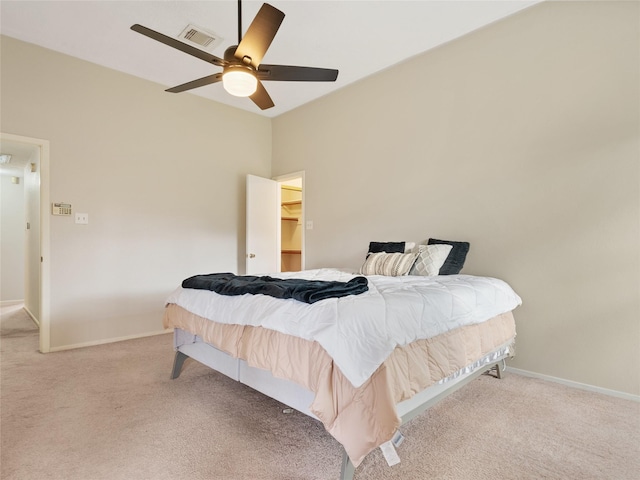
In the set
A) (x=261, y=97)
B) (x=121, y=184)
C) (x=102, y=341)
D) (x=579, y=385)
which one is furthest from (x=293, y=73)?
(x=102, y=341)

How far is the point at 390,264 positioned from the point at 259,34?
78.6 inches

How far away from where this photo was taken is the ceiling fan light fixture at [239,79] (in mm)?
2008

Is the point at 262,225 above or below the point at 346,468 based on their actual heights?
A: above

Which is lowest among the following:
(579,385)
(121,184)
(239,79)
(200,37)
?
(579,385)

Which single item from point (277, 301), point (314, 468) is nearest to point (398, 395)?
point (314, 468)

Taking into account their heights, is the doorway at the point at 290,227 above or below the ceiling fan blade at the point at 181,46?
below

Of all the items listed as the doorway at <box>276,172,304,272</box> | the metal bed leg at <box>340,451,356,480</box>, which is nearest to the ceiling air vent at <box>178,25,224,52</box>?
the doorway at <box>276,172,304,272</box>

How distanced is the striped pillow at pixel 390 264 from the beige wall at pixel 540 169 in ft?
1.86

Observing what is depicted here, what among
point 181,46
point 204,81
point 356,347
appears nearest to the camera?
point 356,347

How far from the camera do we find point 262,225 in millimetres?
4785

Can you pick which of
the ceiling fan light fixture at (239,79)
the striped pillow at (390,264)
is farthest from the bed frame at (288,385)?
the ceiling fan light fixture at (239,79)

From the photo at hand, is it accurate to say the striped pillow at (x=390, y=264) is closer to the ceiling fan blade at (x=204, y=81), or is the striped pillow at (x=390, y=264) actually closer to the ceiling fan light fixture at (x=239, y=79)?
the ceiling fan light fixture at (x=239, y=79)

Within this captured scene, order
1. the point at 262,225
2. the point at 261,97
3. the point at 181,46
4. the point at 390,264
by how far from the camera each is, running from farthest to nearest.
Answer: the point at 262,225 < the point at 390,264 < the point at 261,97 < the point at 181,46

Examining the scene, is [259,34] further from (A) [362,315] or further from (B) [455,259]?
(B) [455,259]
